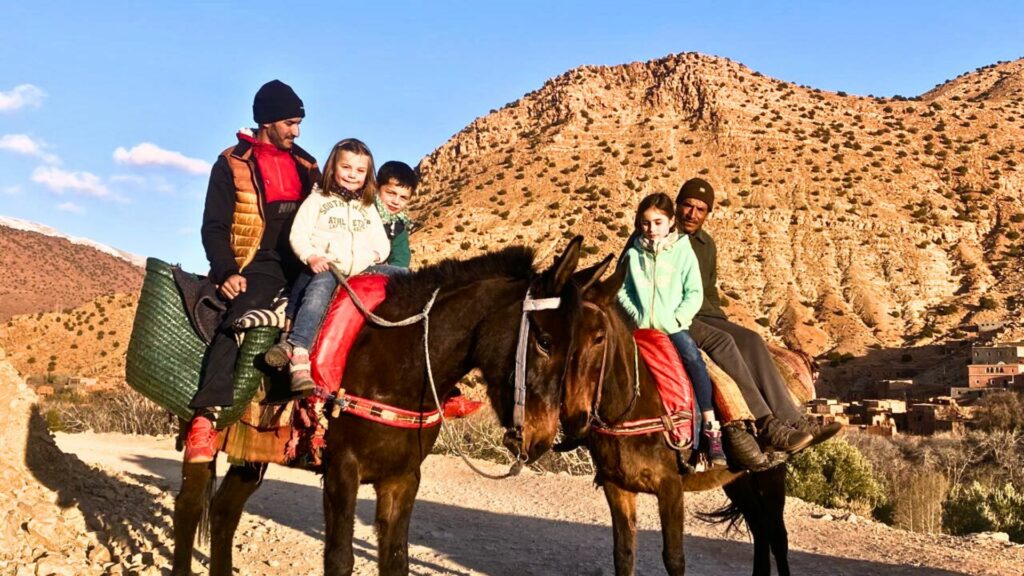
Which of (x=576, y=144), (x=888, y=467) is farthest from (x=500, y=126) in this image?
(x=888, y=467)

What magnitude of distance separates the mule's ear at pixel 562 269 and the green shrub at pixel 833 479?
1178 cm

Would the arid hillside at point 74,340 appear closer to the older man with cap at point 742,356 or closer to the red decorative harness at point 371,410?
the older man with cap at point 742,356

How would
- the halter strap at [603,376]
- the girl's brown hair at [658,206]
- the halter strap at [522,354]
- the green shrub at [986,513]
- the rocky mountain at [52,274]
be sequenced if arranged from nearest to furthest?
1. the halter strap at [522,354]
2. the halter strap at [603,376]
3. the girl's brown hair at [658,206]
4. the green shrub at [986,513]
5. the rocky mountain at [52,274]

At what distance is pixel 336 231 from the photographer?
503cm

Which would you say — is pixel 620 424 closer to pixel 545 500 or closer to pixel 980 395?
pixel 545 500

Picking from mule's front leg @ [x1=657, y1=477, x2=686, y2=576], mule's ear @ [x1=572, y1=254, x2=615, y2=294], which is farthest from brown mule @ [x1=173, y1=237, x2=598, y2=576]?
mule's front leg @ [x1=657, y1=477, x2=686, y2=576]

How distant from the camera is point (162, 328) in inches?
209

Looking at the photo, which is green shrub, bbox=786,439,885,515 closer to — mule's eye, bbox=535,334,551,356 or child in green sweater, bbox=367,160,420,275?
child in green sweater, bbox=367,160,420,275

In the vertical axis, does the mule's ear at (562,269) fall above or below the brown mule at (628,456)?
above

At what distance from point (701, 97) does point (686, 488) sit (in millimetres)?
74572

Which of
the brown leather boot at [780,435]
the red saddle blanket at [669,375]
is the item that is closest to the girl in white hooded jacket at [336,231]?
the red saddle blanket at [669,375]

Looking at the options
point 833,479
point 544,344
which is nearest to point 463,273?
point 544,344

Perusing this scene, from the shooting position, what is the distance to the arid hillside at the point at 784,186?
51000mm

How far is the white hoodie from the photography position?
4.95 m
